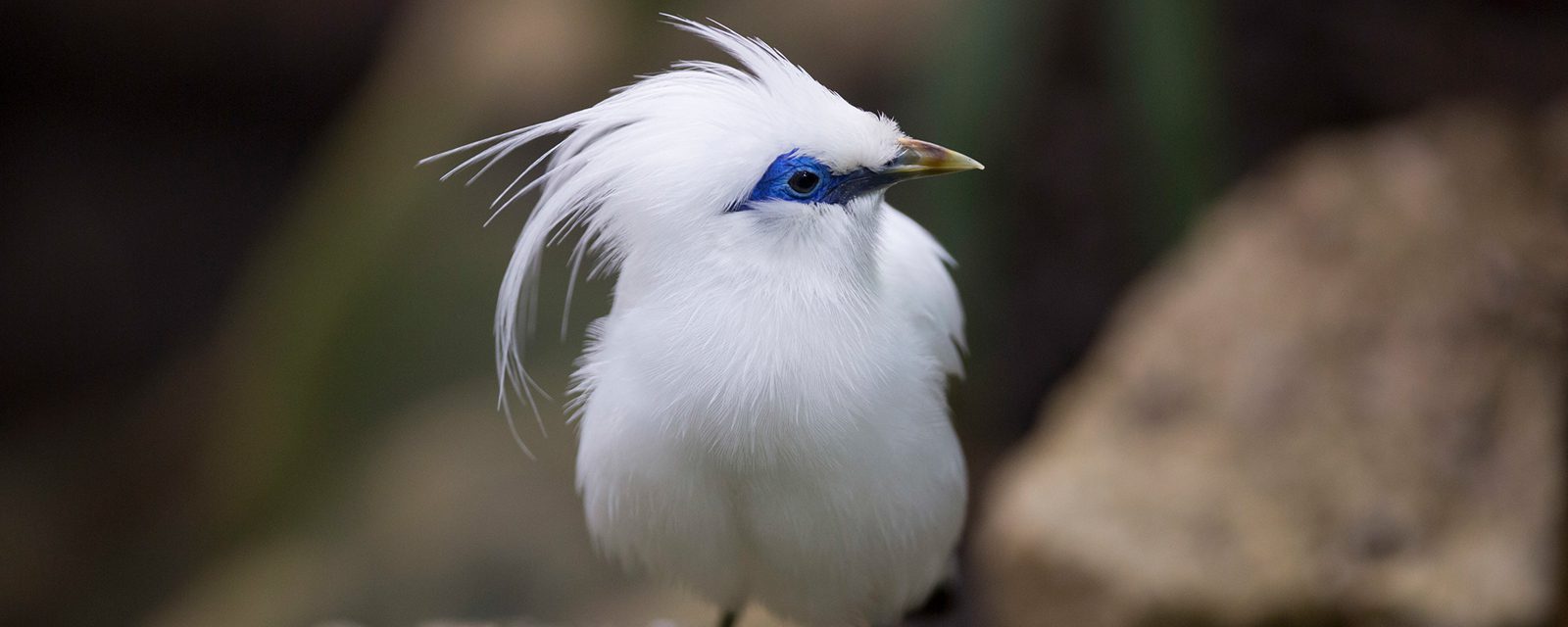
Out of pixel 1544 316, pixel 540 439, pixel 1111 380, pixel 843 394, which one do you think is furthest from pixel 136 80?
pixel 1544 316

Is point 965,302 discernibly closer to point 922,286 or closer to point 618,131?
point 922,286

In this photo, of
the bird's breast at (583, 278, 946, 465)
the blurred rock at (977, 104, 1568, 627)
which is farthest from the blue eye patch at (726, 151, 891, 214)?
the blurred rock at (977, 104, 1568, 627)

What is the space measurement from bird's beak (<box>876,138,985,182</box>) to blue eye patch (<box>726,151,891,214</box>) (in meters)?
0.04

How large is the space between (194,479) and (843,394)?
4751mm

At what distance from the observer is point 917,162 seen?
200 cm

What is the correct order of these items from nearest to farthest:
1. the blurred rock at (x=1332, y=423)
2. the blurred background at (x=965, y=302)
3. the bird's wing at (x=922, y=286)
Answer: the bird's wing at (x=922, y=286) < the blurred rock at (x=1332, y=423) < the blurred background at (x=965, y=302)

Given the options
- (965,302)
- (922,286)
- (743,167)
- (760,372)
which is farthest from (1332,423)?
(743,167)

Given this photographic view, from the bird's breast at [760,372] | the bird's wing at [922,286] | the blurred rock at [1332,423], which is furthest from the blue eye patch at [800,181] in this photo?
the blurred rock at [1332,423]

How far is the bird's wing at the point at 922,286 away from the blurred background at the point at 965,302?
29 cm

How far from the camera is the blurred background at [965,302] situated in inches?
133

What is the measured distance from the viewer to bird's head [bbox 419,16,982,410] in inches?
76.0

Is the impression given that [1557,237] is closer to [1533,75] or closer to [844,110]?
[1533,75]

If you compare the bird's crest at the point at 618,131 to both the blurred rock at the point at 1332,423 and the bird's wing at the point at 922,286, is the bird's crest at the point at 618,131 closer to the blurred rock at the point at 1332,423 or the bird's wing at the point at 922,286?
the bird's wing at the point at 922,286

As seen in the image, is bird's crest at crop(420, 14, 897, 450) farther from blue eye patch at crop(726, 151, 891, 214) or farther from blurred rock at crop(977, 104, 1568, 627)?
blurred rock at crop(977, 104, 1568, 627)
